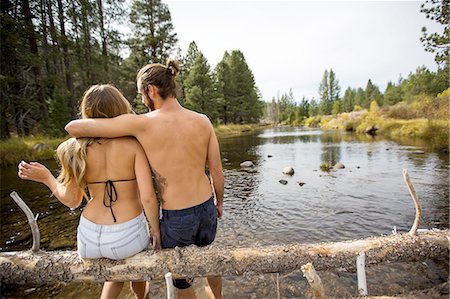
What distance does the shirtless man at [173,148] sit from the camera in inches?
84.2

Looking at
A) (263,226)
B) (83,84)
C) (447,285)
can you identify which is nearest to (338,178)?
(263,226)

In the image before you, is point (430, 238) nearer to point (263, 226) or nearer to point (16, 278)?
point (263, 226)

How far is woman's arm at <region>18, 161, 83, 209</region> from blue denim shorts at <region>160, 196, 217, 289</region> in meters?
0.80

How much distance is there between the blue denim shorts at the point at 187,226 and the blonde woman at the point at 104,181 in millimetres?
234

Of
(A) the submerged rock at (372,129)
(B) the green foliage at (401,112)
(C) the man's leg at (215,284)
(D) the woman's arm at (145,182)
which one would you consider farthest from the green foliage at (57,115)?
(B) the green foliage at (401,112)

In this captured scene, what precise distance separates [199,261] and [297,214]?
468 cm

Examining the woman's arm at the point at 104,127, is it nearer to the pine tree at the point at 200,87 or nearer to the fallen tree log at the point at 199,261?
the fallen tree log at the point at 199,261

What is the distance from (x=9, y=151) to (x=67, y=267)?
1431 cm

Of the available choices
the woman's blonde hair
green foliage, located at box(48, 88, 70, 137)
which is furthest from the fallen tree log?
green foliage, located at box(48, 88, 70, 137)

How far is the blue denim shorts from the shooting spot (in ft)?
7.79

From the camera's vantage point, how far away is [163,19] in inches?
1104

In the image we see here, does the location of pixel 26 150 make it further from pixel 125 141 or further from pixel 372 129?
pixel 372 129

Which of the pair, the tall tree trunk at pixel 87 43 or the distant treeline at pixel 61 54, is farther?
the tall tree trunk at pixel 87 43

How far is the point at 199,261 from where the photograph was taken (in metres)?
2.36
